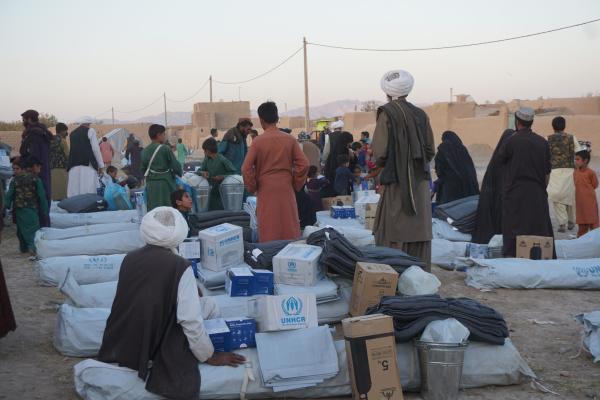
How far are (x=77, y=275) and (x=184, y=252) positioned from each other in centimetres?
135

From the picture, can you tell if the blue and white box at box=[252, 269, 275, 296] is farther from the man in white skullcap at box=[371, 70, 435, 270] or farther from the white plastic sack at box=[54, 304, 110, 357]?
the man in white skullcap at box=[371, 70, 435, 270]

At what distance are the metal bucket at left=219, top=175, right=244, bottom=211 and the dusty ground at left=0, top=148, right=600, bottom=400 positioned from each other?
269cm

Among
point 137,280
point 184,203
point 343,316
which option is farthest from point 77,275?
point 137,280

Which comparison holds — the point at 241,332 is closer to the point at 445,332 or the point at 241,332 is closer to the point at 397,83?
the point at 445,332

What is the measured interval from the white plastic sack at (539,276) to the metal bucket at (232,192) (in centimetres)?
356

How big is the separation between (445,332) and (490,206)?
4.24 m

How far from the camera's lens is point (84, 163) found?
10.9m

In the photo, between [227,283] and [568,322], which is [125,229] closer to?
[227,283]

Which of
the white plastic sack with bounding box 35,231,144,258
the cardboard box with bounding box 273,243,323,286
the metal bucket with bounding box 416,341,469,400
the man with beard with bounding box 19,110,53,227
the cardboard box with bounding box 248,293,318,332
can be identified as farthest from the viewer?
the man with beard with bounding box 19,110,53,227

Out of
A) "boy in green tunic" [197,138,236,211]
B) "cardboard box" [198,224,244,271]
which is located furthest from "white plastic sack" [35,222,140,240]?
"cardboard box" [198,224,244,271]

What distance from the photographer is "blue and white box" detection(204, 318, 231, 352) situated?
151 inches

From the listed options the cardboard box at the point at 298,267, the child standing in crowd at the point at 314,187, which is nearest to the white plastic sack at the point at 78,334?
the cardboard box at the point at 298,267

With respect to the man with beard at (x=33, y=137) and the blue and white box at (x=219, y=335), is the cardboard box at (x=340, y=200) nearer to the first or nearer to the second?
the man with beard at (x=33, y=137)

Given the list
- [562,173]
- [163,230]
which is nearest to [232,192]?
[562,173]
